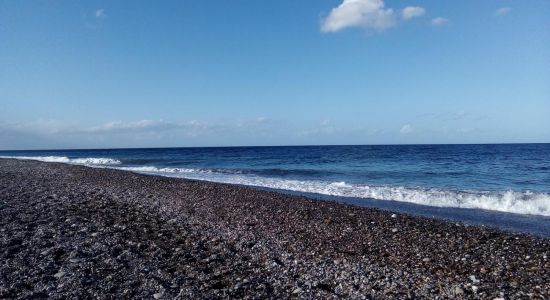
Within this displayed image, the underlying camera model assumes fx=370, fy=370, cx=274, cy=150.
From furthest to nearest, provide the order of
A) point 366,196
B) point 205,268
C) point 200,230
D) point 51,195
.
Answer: point 366,196 → point 51,195 → point 200,230 → point 205,268

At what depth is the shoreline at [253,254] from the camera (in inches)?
221

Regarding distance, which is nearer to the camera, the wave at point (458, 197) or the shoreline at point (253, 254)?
the shoreline at point (253, 254)

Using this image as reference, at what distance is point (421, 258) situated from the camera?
23.6 feet

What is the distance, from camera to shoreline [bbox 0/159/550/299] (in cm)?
562

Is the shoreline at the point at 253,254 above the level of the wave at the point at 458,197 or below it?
above

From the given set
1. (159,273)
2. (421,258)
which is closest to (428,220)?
(421,258)

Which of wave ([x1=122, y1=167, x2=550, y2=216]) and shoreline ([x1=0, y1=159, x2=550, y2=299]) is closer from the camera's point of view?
shoreline ([x1=0, y1=159, x2=550, y2=299])

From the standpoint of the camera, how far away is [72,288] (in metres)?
5.45

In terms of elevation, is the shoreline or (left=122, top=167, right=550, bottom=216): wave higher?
the shoreline

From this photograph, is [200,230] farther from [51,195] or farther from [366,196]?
[366,196]

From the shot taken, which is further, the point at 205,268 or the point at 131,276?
the point at 205,268

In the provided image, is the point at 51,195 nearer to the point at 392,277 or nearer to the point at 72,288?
the point at 72,288

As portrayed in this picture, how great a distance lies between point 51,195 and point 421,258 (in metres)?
13.2

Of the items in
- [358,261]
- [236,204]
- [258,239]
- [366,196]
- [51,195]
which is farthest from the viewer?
[366,196]
